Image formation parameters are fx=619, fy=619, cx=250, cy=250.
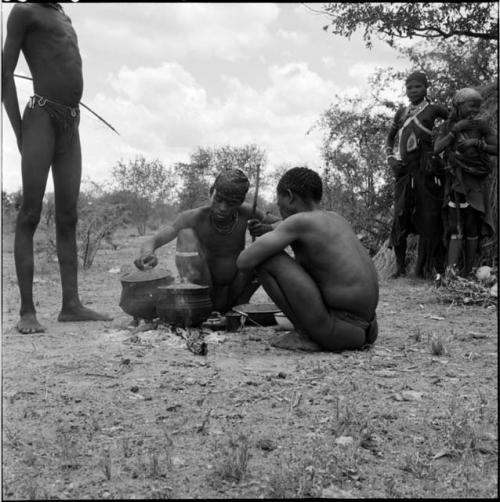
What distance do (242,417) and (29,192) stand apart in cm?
244

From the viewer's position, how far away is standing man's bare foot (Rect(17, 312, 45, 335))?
167 inches

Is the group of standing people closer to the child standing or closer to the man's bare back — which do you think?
the child standing

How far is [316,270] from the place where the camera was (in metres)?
3.74

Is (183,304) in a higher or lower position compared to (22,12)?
lower

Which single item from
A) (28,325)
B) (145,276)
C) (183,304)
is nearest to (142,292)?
(145,276)

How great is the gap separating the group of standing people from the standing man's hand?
3.43 meters

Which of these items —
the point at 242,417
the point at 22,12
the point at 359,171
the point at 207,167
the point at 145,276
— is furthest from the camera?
the point at 207,167

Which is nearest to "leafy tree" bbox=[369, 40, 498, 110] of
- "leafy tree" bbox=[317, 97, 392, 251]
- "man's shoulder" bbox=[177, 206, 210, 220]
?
"leafy tree" bbox=[317, 97, 392, 251]

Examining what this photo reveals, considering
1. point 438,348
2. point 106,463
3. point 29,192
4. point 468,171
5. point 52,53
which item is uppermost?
point 52,53

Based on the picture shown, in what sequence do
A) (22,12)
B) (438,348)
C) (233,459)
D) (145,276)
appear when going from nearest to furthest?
1. (233,459)
2. (438,348)
3. (22,12)
4. (145,276)

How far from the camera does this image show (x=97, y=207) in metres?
11.1

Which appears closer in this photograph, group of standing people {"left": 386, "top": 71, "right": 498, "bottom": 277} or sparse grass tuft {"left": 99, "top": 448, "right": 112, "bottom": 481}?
sparse grass tuft {"left": 99, "top": 448, "right": 112, "bottom": 481}

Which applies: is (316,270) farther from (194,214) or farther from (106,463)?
(106,463)

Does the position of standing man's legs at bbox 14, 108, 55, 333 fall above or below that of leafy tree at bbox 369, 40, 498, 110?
below
